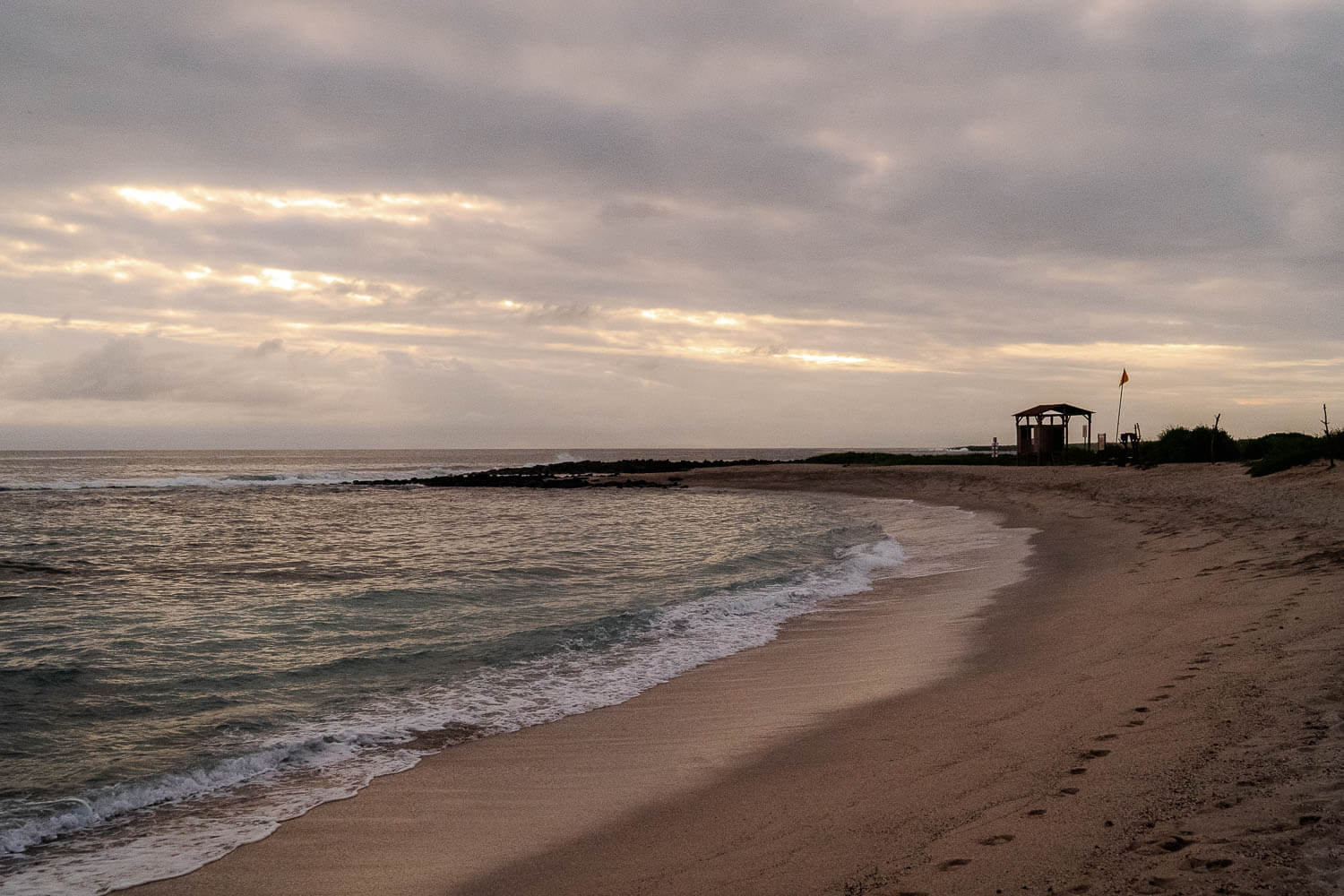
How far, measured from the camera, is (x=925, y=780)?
15.4ft

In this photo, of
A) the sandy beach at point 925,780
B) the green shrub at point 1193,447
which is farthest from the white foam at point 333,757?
the green shrub at point 1193,447

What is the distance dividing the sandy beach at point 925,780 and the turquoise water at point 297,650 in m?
0.62

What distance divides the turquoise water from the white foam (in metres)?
0.02

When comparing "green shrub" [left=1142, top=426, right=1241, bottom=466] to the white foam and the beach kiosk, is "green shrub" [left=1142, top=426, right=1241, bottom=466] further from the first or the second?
the white foam

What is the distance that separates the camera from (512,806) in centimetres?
504

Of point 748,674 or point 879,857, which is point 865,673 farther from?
point 879,857

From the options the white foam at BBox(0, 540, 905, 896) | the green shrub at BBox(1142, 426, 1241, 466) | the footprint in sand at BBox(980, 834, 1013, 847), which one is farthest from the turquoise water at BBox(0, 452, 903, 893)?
the green shrub at BBox(1142, 426, 1241, 466)

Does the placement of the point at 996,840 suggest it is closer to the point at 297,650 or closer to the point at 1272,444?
the point at 297,650

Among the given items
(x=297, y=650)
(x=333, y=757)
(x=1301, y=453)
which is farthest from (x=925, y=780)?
(x=1301, y=453)

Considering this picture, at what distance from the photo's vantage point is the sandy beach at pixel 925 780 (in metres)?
3.39

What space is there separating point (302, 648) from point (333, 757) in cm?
402

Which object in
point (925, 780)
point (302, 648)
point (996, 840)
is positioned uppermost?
point (996, 840)

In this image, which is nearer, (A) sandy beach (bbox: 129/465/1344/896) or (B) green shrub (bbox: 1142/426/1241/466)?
(A) sandy beach (bbox: 129/465/1344/896)

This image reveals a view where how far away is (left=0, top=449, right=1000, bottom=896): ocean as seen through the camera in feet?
17.0
